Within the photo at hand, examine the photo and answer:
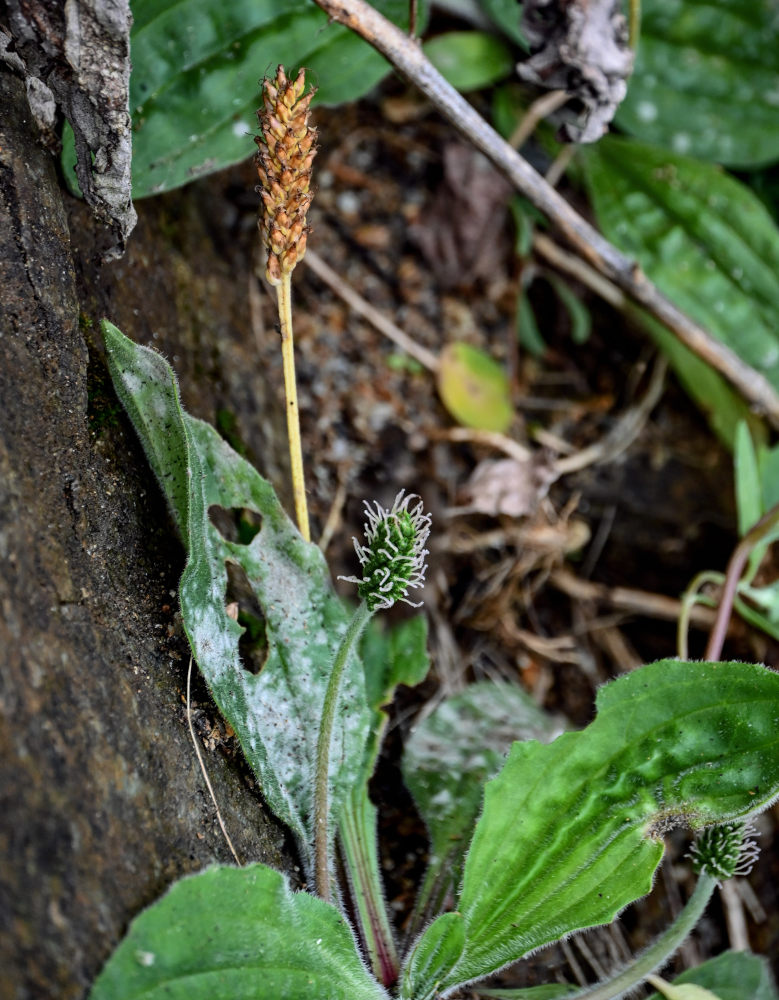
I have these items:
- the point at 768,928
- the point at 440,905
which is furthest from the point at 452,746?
the point at 768,928

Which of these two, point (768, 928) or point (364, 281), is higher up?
point (364, 281)

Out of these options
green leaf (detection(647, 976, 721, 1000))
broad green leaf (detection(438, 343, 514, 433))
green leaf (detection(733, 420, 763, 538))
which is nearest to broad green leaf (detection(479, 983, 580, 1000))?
green leaf (detection(647, 976, 721, 1000))

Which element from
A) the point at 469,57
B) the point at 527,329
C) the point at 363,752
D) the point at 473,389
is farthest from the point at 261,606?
the point at 469,57

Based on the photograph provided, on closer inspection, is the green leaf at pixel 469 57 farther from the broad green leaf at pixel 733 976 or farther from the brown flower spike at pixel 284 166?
the broad green leaf at pixel 733 976

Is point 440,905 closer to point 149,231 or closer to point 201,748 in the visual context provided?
point 201,748

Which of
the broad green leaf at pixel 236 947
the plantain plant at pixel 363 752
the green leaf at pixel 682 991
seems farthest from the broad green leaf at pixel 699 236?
the broad green leaf at pixel 236 947

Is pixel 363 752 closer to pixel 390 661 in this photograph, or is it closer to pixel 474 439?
pixel 390 661

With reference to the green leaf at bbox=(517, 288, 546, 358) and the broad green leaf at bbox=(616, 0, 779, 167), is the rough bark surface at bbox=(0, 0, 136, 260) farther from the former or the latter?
the broad green leaf at bbox=(616, 0, 779, 167)

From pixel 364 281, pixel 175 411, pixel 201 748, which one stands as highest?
pixel 175 411
